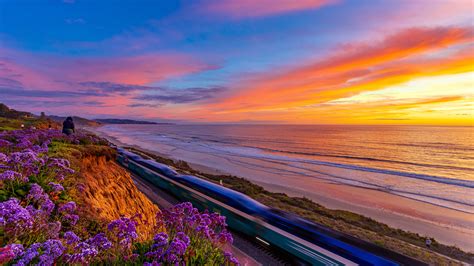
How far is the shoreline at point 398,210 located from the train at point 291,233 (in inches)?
289

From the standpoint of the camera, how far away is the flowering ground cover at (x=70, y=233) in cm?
224

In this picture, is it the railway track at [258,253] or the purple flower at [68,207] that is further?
the railway track at [258,253]

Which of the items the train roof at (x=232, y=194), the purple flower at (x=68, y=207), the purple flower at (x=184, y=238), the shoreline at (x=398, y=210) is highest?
the purple flower at (x=68, y=207)

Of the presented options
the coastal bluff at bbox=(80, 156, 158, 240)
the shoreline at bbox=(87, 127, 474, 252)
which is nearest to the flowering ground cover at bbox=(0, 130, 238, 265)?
the coastal bluff at bbox=(80, 156, 158, 240)

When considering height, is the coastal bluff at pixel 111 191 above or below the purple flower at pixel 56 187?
below

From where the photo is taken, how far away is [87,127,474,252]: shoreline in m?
11.0

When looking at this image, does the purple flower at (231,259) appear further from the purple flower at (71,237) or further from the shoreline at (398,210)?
the shoreline at (398,210)

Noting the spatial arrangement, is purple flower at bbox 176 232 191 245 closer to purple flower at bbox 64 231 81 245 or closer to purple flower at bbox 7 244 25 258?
purple flower at bbox 64 231 81 245

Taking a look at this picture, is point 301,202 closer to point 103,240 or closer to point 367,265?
point 367,265

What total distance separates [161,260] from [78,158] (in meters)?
6.26

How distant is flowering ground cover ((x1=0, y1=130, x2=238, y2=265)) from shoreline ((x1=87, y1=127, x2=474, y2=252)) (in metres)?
11.3

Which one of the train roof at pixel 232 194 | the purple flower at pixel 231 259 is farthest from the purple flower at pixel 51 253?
the train roof at pixel 232 194

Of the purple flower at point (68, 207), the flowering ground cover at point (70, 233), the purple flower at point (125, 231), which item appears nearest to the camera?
the flowering ground cover at point (70, 233)

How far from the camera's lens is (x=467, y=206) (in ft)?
50.5
